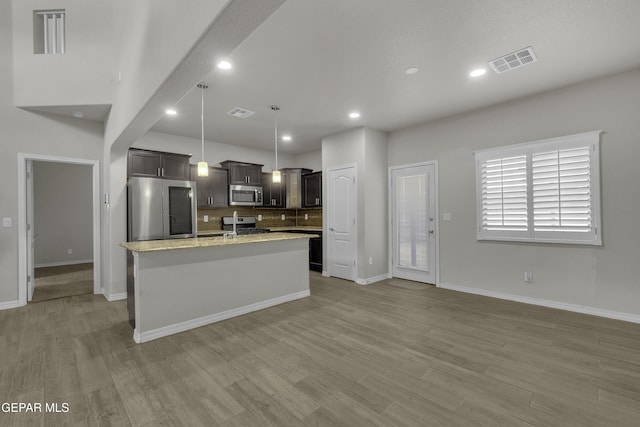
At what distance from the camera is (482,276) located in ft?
14.3

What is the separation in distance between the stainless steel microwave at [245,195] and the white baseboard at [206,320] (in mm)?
2721

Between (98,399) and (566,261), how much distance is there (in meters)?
5.00

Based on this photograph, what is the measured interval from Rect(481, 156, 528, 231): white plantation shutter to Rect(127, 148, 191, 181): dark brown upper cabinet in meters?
Result: 5.04

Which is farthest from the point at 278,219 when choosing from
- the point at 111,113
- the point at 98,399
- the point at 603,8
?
the point at 603,8

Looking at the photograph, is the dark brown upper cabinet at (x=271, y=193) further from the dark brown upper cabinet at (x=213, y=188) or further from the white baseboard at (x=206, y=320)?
the white baseboard at (x=206, y=320)

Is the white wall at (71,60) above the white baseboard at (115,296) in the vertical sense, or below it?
above

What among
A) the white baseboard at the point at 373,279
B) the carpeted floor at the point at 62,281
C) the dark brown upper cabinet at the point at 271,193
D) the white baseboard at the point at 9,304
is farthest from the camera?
the dark brown upper cabinet at the point at 271,193

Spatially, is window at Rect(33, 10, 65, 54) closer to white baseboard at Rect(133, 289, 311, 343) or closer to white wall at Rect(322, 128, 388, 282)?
white baseboard at Rect(133, 289, 311, 343)

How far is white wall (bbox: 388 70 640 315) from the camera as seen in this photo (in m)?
3.28

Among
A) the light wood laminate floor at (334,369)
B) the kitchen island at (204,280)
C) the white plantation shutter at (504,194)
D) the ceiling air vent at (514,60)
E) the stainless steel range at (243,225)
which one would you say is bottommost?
the light wood laminate floor at (334,369)

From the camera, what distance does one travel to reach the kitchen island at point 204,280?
2.97m

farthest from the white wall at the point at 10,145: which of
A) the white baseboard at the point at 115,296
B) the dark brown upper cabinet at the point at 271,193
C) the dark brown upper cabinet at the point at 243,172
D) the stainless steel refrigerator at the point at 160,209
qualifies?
the dark brown upper cabinet at the point at 271,193

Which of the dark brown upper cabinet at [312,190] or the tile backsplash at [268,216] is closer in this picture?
the tile backsplash at [268,216]

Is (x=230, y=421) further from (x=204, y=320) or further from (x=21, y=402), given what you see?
(x=204, y=320)
